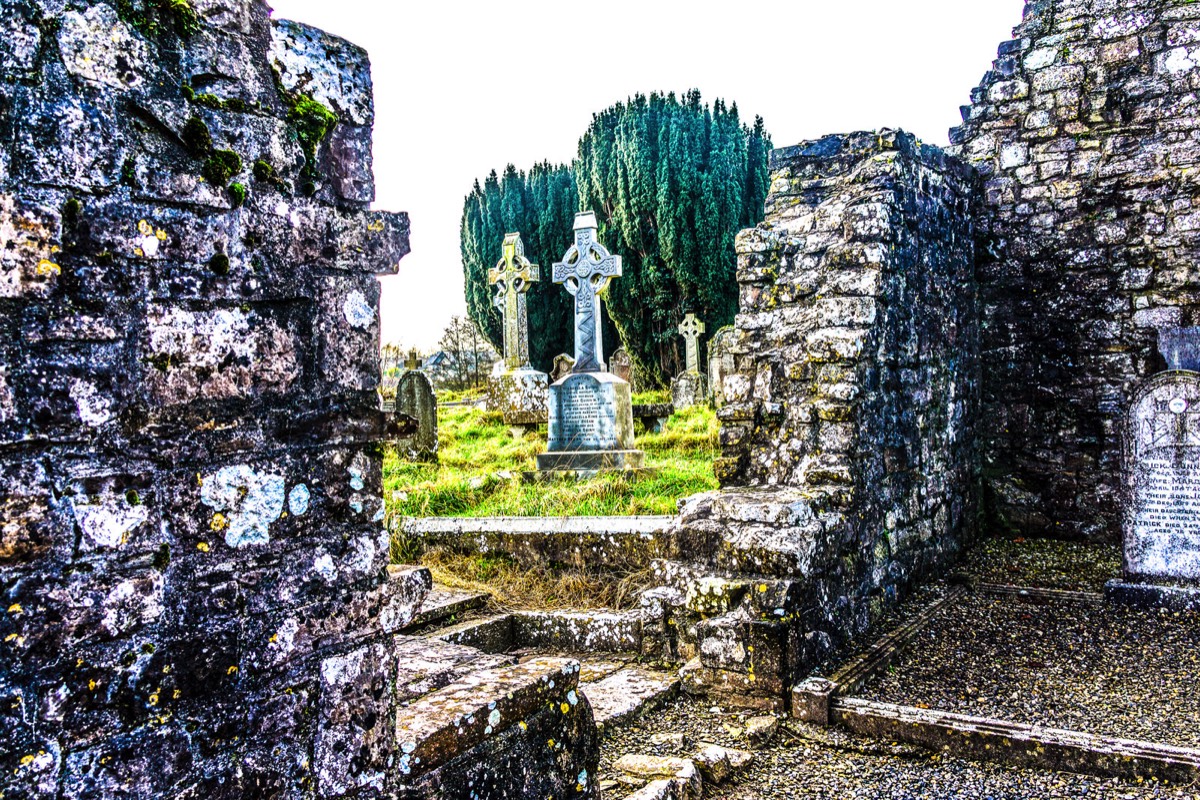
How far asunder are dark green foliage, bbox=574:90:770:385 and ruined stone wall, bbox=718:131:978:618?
1525cm

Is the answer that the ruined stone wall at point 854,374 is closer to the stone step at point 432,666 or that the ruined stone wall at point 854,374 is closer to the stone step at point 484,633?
the stone step at point 484,633

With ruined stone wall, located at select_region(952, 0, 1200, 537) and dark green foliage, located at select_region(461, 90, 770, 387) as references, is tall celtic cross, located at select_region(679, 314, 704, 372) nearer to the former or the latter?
dark green foliage, located at select_region(461, 90, 770, 387)

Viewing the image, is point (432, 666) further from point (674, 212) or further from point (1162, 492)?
point (674, 212)

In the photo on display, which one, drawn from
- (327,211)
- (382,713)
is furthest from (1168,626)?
(327,211)

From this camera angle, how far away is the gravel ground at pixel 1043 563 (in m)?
5.90

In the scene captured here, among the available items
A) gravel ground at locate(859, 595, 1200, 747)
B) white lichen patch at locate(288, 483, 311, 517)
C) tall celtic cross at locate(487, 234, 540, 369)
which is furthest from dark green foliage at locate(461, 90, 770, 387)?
white lichen patch at locate(288, 483, 311, 517)

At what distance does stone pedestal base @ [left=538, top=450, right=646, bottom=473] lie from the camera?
9.61 metres

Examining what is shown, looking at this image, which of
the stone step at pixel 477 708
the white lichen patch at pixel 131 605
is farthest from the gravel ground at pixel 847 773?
the white lichen patch at pixel 131 605

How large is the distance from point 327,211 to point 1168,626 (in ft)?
16.5

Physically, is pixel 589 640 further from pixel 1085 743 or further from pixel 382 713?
pixel 382 713

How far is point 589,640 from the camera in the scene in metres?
5.04

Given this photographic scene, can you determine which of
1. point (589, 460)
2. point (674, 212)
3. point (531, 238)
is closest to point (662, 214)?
point (674, 212)

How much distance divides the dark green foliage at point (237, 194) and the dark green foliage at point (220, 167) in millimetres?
19

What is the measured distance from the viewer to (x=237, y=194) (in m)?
1.84
